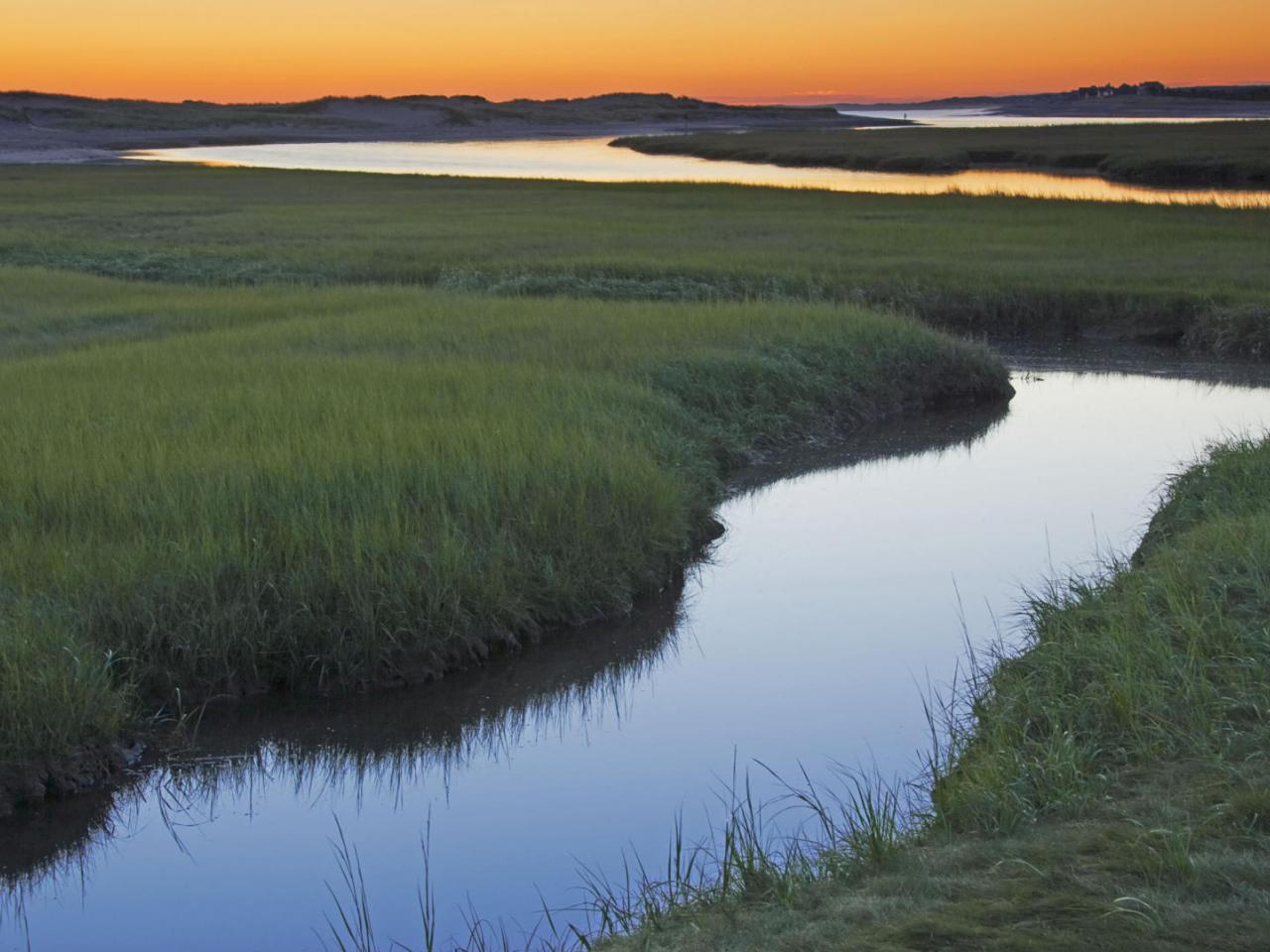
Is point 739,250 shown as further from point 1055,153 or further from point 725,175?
point 1055,153

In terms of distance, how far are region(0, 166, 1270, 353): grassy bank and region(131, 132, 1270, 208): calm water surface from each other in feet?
21.1

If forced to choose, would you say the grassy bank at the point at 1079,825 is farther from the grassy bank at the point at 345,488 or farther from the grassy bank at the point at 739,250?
the grassy bank at the point at 739,250

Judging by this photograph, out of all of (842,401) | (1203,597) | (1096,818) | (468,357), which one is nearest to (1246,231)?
(842,401)

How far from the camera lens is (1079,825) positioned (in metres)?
3.89

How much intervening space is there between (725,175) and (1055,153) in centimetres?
1510

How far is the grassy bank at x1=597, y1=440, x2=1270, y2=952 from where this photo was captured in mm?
3291

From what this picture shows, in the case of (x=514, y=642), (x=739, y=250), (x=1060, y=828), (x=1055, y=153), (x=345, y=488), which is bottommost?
(x=514, y=642)

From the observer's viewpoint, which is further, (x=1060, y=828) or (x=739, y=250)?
(x=739, y=250)

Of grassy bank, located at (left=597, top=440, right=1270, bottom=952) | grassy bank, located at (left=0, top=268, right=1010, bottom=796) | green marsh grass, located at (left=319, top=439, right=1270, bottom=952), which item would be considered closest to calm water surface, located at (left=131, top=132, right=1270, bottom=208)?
grassy bank, located at (left=0, top=268, right=1010, bottom=796)

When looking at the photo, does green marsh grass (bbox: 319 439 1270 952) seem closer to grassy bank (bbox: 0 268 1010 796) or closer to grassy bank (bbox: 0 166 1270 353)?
grassy bank (bbox: 0 268 1010 796)

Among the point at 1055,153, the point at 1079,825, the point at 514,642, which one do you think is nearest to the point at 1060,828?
the point at 1079,825

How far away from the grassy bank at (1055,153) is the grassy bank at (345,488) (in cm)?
3708

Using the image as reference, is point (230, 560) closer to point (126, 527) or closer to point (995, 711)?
point (126, 527)

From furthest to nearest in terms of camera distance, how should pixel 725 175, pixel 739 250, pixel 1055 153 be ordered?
pixel 1055 153
pixel 725 175
pixel 739 250
